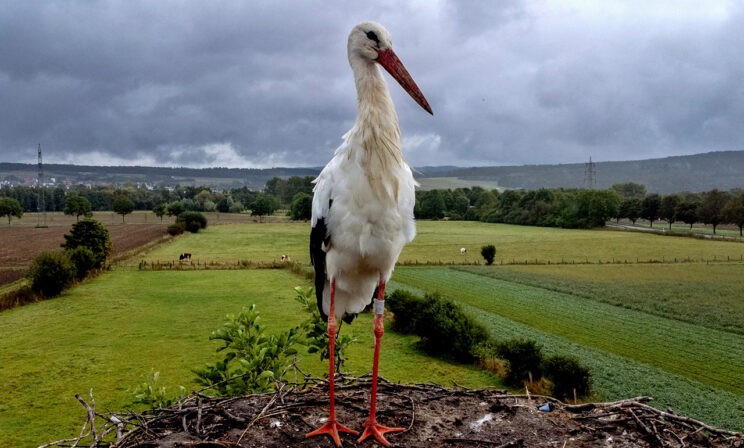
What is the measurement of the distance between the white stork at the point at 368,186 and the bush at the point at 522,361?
42.9ft

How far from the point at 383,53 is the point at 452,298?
2593cm

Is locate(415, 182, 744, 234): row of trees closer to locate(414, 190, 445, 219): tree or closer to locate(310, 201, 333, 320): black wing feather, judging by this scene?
locate(414, 190, 445, 219): tree

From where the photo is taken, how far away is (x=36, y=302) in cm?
3173

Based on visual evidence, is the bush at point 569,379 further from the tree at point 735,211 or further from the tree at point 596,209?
the tree at point 596,209

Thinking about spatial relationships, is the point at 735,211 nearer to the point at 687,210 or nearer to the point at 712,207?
the point at 712,207

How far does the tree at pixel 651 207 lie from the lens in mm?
93850

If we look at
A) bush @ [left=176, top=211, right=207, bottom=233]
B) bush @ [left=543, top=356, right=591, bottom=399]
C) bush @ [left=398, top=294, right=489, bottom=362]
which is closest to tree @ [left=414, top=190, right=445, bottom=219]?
bush @ [left=176, top=211, right=207, bottom=233]

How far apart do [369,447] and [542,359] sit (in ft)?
44.1

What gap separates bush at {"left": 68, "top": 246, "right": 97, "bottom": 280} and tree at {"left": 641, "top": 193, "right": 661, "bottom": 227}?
91.0 meters

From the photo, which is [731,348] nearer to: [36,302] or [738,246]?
[36,302]

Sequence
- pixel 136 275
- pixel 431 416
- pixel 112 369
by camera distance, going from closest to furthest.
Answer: pixel 431 416 → pixel 112 369 → pixel 136 275

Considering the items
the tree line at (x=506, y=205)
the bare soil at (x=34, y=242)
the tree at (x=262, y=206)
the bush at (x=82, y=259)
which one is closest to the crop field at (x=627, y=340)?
the bush at (x=82, y=259)

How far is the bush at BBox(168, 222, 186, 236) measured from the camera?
249 ft

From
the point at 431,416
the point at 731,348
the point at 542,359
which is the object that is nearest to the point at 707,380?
the point at 731,348
